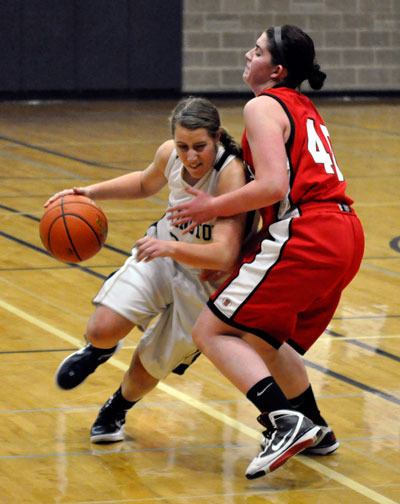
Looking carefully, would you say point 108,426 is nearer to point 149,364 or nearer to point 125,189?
point 149,364

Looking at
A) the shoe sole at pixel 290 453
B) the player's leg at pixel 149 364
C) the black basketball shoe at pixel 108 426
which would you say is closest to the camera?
the shoe sole at pixel 290 453

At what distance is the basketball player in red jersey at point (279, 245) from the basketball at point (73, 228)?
1.58 ft

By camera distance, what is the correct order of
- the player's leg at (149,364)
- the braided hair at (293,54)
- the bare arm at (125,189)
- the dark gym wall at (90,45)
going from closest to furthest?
the braided hair at (293,54)
the player's leg at (149,364)
the bare arm at (125,189)
the dark gym wall at (90,45)

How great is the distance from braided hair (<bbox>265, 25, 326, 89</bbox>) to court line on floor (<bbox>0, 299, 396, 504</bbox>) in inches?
50.2

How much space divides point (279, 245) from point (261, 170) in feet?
0.86

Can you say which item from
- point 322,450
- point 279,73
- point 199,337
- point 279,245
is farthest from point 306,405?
point 279,73

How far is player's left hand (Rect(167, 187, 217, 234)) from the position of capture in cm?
404

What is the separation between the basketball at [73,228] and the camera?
4434 millimetres

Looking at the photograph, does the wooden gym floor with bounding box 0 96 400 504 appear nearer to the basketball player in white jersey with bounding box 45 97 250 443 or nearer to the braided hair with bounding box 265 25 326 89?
the basketball player in white jersey with bounding box 45 97 250 443

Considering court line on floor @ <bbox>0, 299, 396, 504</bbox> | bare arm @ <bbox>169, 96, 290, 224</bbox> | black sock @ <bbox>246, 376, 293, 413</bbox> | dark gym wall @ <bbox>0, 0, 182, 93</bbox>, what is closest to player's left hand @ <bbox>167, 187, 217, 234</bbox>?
bare arm @ <bbox>169, 96, 290, 224</bbox>

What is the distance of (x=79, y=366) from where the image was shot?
4.42 m

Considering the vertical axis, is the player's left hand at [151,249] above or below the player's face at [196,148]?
below

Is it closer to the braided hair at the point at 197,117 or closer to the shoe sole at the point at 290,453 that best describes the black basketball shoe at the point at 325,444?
the shoe sole at the point at 290,453

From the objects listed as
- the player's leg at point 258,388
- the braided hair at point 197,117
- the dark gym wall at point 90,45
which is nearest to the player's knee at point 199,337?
the player's leg at point 258,388
